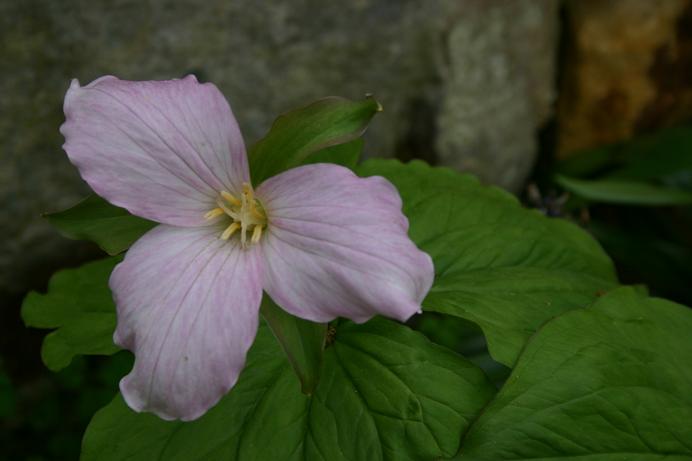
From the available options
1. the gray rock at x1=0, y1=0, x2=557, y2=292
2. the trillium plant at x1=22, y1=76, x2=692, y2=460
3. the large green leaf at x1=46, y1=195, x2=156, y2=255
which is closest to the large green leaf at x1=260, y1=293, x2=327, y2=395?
the trillium plant at x1=22, y1=76, x2=692, y2=460

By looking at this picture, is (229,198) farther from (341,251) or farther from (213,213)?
(341,251)

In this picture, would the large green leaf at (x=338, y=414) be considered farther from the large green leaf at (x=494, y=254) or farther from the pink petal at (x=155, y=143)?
the pink petal at (x=155, y=143)

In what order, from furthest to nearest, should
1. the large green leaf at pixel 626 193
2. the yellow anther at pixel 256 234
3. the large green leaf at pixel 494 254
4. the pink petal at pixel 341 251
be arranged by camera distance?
1. the large green leaf at pixel 626 193
2. the large green leaf at pixel 494 254
3. the yellow anther at pixel 256 234
4. the pink petal at pixel 341 251

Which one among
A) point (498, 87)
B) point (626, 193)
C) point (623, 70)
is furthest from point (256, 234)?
point (623, 70)

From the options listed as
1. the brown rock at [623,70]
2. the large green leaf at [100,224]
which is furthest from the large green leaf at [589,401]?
the brown rock at [623,70]

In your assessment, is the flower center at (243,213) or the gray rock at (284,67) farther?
the gray rock at (284,67)

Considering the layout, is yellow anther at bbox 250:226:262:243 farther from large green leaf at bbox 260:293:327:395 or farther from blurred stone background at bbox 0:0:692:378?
blurred stone background at bbox 0:0:692:378
